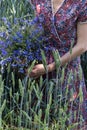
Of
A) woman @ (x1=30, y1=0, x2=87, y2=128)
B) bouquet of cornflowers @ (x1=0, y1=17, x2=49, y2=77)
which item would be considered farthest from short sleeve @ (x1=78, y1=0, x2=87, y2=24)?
bouquet of cornflowers @ (x1=0, y1=17, x2=49, y2=77)

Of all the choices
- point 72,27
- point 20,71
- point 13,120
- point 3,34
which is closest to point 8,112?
point 13,120

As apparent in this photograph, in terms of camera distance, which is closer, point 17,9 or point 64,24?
point 64,24

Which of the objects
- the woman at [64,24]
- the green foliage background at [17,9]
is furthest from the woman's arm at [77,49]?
the green foliage background at [17,9]

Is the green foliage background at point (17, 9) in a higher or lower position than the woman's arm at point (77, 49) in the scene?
higher

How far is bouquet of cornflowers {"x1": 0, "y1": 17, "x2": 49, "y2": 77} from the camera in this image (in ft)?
4.93

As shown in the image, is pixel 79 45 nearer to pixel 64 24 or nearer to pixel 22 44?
pixel 64 24

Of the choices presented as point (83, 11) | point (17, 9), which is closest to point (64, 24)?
point (83, 11)

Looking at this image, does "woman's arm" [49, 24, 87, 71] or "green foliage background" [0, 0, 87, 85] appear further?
"green foliage background" [0, 0, 87, 85]

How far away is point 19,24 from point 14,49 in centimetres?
17

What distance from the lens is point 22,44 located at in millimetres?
1530

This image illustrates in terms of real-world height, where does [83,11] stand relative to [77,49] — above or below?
above

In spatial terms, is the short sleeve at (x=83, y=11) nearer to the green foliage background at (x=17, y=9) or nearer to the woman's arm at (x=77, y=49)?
the woman's arm at (x=77, y=49)

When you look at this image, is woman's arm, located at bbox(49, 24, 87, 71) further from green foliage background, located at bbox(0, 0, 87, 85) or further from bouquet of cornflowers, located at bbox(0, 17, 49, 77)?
green foliage background, located at bbox(0, 0, 87, 85)

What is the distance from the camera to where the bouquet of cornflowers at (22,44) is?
1504 mm
